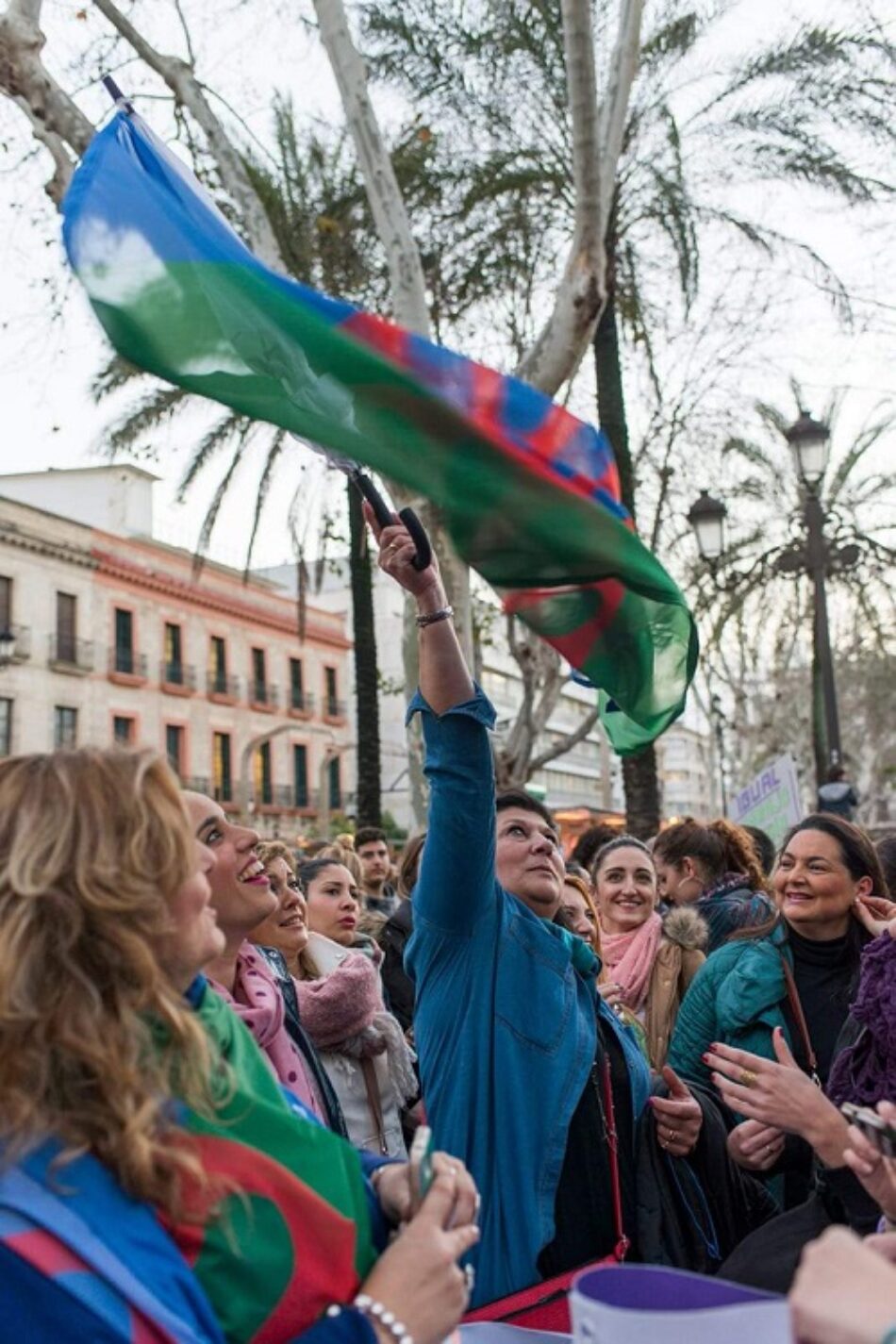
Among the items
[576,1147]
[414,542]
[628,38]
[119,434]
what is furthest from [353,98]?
[119,434]

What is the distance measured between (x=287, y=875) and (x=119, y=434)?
1521 centimetres

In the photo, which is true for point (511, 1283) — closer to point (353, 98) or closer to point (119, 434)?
point (353, 98)

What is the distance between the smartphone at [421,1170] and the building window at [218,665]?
46.4 meters

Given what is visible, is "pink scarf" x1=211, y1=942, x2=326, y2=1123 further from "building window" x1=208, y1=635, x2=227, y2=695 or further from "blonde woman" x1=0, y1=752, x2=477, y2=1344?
"building window" x1=208, y1=635, x2=227, y2=695

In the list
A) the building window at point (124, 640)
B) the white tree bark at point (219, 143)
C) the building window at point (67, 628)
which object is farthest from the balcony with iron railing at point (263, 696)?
the white tree bark at point (219, 143)

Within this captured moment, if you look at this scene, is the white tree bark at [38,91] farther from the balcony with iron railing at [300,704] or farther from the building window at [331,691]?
the building window at [331,691]

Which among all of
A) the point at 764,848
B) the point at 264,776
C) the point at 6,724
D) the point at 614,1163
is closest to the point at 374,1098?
the point at 614,1163

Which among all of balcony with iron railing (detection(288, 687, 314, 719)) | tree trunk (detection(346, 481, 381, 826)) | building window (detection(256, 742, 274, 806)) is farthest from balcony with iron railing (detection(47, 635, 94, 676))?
tree trunk (detection(346, 481, 381, 826))

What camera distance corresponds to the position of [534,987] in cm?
300

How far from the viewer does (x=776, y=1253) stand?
2.66 m

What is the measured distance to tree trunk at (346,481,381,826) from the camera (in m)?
19.0

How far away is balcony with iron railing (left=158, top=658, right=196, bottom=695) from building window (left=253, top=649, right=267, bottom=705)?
351 centimetres

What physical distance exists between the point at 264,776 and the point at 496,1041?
156ft

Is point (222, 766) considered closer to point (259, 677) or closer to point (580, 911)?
point (259, 677)
